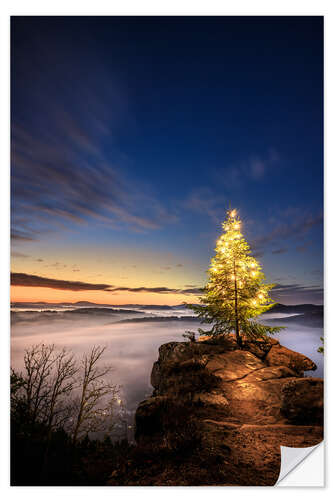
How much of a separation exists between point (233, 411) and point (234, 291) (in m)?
4.56

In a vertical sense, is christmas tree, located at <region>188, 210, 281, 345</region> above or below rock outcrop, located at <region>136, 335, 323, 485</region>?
above

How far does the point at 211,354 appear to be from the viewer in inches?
315

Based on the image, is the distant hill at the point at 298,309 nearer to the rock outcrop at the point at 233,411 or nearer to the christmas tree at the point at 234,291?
the christmas tree at the point at 234,291

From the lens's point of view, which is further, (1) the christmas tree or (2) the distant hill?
(1) the christmas tree

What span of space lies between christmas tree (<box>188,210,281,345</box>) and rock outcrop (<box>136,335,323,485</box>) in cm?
96

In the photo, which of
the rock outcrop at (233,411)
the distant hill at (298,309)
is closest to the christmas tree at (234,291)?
the distant hill at (298,309)

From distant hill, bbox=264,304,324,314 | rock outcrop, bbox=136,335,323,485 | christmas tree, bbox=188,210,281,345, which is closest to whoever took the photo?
rock outcrop, bbox=136,335,323,485

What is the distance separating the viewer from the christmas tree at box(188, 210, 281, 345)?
342 inches

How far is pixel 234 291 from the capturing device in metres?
8.91

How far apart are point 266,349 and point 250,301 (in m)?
2.18

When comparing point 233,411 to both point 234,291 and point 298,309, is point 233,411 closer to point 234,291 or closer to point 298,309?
point 298,309

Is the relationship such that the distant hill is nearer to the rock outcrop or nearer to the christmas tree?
the christmas tree

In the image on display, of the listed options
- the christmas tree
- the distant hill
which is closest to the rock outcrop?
the christmas tree
